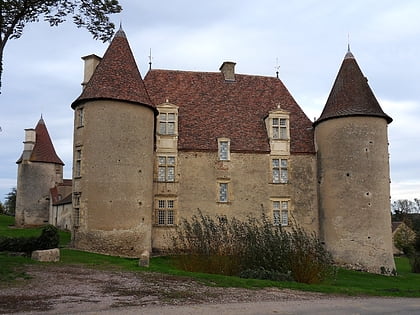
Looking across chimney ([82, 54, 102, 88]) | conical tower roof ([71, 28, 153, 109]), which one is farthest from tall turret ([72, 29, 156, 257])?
chimney ([82, 54, 102, 88])

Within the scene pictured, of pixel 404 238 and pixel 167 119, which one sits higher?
pixel 167 119

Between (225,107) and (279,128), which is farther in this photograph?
(225,107)

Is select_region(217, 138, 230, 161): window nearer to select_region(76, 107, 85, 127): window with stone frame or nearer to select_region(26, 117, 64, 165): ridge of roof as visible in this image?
select_region(76, 107, 85, 127): window with stone frame

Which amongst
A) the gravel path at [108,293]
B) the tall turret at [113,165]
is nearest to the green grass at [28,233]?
the tall turret at [113,165]

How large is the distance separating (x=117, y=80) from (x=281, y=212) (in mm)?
11761

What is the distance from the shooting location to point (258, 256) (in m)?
16.5

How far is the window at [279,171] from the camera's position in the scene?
1104 inches

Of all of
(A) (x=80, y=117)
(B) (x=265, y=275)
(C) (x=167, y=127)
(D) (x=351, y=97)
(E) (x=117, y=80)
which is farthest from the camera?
(D) (x=351, y=97)

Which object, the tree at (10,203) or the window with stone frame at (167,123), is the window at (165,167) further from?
the tree at (10,203)

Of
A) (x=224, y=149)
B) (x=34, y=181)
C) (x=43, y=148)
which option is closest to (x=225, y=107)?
(x=224, y=149)

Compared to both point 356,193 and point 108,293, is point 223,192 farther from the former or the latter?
point 108,293

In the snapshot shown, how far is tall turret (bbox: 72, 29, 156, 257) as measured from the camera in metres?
23.5

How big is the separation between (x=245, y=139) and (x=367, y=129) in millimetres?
6868

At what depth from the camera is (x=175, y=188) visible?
27.0 metres
